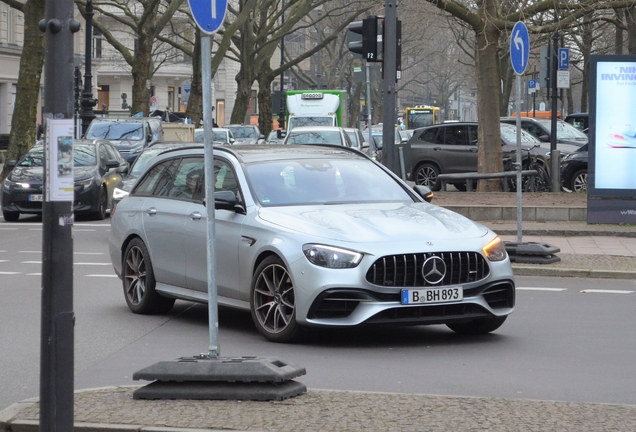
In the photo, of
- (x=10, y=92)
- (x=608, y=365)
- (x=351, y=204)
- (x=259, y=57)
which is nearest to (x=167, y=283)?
(x=351, y=204)

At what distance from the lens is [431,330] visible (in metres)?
10.1

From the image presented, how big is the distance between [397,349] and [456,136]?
70.0 ft

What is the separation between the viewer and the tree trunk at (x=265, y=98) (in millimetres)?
60906

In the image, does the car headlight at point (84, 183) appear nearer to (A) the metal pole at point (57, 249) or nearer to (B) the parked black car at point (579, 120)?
(A) the metal pole at point (57, 249)

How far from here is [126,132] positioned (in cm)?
3338

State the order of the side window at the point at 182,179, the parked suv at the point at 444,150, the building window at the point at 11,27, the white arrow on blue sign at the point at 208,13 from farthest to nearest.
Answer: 1. the building window at the point at 11,27
2. the parked suv at the point at 444,150
3. the side window at the point at 182,179
4. the white arrow on blue sign at the point at 208,13

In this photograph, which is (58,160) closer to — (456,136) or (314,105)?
(456,136)

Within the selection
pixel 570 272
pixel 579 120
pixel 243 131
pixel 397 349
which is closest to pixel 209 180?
pixel 397 349

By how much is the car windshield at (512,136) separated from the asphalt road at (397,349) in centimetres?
1600

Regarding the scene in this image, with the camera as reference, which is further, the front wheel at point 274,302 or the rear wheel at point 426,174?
the rear wheel at point 426,174

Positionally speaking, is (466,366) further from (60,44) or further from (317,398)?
(60,44)

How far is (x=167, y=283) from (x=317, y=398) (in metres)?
4.23

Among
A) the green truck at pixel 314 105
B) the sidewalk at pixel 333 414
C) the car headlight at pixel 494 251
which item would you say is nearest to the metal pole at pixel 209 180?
the sidewalk at pixel 333 414

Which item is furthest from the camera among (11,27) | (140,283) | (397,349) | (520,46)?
(11,27)
